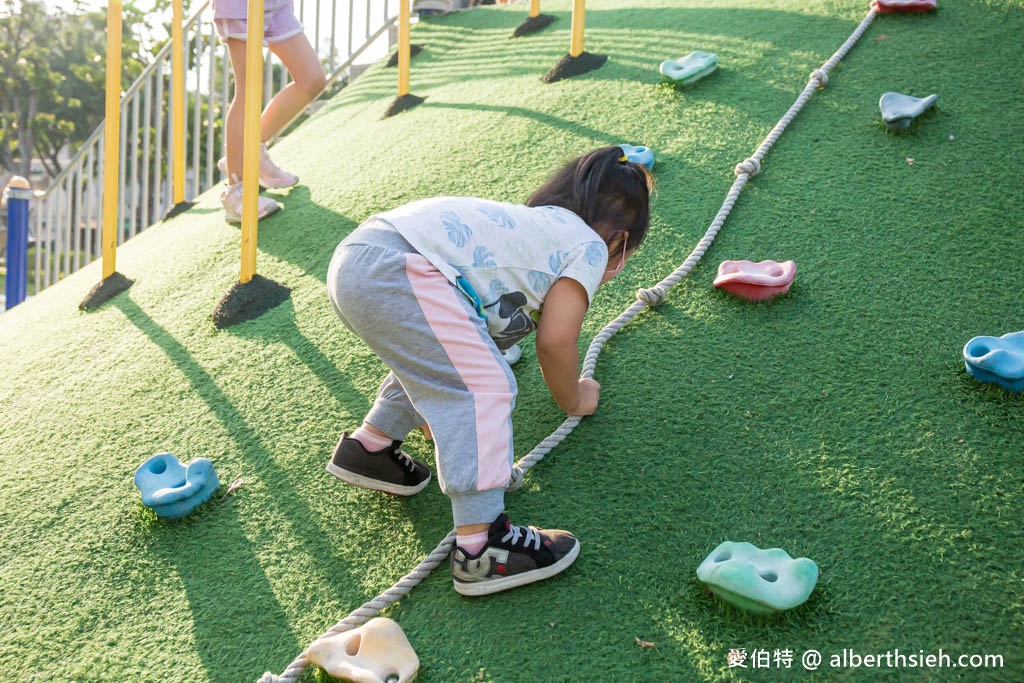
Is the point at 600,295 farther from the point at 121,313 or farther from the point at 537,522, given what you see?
the point at 121,313

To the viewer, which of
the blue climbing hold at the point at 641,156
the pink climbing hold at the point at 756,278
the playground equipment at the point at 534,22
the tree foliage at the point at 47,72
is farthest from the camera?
the tree foliage at the point at 47,72

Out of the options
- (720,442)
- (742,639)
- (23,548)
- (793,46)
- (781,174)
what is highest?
(793,46)

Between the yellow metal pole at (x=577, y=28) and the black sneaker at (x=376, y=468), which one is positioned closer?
the black sneaker at (x=376, y=468)

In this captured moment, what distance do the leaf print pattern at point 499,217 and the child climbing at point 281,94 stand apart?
1867 millimetres

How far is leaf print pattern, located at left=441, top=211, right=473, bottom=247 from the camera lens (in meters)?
1.77

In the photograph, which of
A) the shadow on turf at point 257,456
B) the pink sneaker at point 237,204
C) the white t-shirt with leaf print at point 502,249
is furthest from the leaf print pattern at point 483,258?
the pink sneaker at point 237,204

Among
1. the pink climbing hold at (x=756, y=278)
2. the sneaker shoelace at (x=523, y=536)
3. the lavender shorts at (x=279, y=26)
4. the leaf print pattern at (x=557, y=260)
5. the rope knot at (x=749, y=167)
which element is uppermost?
the lavender shorts at (x=279, y=26)

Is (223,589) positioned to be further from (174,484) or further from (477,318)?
(477,318)

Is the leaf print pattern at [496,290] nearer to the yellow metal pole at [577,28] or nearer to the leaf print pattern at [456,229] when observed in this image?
the leaf print pattern at [456,229]

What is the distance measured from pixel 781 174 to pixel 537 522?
1.61 m

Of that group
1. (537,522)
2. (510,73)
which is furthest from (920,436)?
(510,73)

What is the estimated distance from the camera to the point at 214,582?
186 cm

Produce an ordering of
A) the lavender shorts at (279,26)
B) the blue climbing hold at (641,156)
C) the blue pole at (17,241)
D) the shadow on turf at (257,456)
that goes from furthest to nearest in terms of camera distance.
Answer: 1. the blue pole at (17,241)
2. the lavender shorts at (279,26)
3. the blue climbing hold at (641,156)
4. the shadow on turf at (257,456)

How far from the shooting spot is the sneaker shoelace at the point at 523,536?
1683 mm
